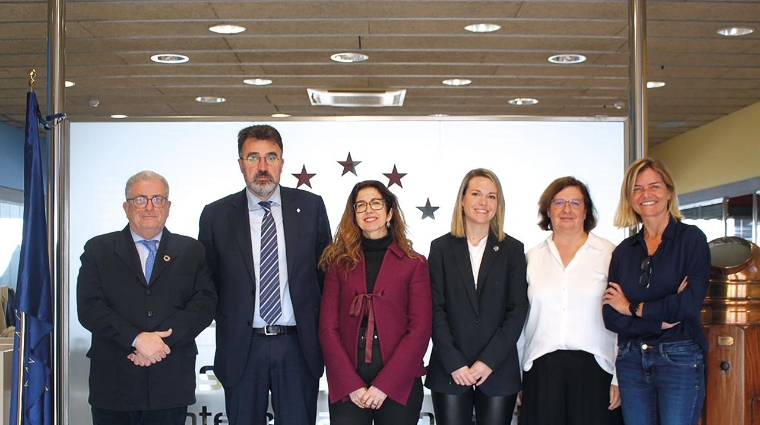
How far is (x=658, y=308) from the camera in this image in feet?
11.0

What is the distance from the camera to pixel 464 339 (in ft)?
12.2

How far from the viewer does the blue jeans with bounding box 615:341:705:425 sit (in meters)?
3.35

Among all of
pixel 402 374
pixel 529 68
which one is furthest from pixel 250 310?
pixel 529 68

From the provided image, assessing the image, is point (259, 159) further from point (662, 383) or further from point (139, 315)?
point (662, 383)

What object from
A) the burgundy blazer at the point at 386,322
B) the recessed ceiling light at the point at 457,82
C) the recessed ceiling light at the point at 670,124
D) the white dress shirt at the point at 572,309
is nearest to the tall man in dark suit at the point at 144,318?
the burgundy blazer at the point at 386,322

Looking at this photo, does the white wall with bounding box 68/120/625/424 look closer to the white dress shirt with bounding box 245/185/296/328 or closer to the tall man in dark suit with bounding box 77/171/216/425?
the white dress shirt with bounding box 245/185/296/328

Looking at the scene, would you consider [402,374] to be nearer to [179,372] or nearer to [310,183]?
[179,372]

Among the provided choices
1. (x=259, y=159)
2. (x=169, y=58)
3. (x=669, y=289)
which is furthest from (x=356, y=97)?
(x=669, y=289)

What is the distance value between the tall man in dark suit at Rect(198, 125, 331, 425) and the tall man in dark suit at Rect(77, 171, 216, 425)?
144 millimetres

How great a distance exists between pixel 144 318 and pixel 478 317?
142cm

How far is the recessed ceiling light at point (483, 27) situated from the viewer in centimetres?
689

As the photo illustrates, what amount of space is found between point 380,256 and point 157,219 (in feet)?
3.23

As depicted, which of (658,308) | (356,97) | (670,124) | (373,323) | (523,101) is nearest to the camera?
(658,308)

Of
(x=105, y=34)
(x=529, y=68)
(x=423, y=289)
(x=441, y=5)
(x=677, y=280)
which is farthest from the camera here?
(x=529, y=68)
